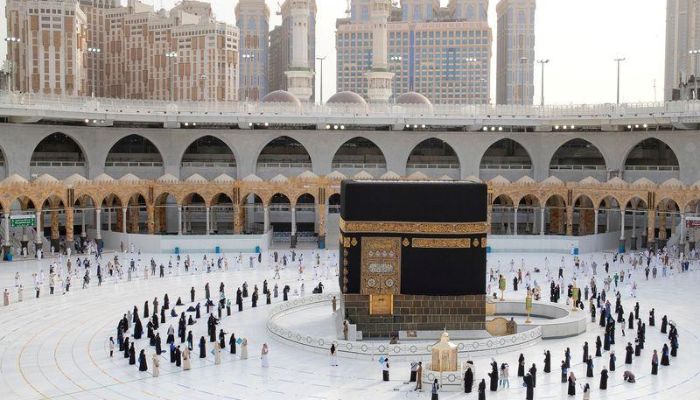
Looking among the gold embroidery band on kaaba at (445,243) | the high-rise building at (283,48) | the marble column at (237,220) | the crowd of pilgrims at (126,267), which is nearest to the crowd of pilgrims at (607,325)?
the gold embroidery band on kaaba at (445,243)

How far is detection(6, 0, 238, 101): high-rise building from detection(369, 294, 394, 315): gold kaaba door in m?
69.9

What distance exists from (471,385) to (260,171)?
114 feet

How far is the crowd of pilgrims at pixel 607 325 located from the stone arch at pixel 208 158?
2241 cm

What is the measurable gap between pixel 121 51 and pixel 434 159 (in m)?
75.3

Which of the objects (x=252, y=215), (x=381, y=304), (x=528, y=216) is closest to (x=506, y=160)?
(x=528, y=216)

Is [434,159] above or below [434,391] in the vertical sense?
above

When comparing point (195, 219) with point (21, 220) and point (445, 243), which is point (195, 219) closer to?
point (21, 220)

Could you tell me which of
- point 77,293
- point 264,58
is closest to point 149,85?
point 264,58

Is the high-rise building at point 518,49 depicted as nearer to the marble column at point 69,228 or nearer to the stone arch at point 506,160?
the stone arch at point 506,160

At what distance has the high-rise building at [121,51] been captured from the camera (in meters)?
91.9

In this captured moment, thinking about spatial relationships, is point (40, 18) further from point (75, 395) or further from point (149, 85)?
point (75, 395)

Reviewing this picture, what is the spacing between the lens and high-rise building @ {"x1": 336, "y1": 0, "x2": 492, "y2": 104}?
126 meters

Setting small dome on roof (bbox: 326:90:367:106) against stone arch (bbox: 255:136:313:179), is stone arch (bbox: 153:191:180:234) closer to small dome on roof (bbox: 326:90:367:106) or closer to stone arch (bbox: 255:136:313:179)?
stone arch (bbox: 255:136:313:179)

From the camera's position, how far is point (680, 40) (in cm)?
8850
